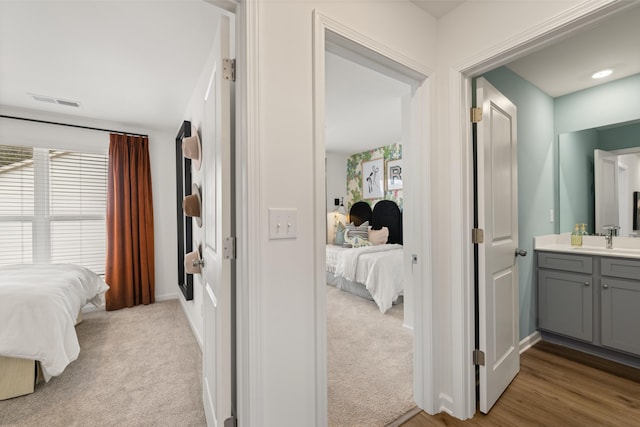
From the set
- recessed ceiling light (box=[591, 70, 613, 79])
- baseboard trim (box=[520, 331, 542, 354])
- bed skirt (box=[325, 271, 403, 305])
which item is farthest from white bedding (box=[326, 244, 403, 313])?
recessed ceiling light (box=[591, 70, 613, 79])

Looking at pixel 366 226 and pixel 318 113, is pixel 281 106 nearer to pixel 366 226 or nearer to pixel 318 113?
pixel 318 113

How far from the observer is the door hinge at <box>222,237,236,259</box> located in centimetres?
116

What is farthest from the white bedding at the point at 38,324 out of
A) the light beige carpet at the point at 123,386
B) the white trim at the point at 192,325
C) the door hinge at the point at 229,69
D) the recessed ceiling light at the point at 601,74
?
the recessed ceiling light at the point at 601,74

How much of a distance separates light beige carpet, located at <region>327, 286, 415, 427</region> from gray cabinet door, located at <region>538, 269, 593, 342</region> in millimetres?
1252

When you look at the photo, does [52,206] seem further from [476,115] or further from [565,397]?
[565,397]

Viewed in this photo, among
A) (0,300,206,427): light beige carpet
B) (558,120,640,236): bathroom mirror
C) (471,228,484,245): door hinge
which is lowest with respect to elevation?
(0,300,206,427): light beige carpet

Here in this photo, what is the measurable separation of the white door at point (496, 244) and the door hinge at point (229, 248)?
1.41 m

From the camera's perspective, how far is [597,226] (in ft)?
8.81

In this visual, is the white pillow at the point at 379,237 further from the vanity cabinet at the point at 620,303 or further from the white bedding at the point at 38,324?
the white bedding at the point at 38,324

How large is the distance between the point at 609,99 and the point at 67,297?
4.96 meters

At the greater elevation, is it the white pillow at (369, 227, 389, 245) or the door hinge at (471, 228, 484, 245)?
the door hinge at (471, 228, 484, 245)

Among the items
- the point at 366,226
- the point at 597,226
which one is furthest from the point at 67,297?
the point at 597,226

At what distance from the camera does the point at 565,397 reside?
188cm

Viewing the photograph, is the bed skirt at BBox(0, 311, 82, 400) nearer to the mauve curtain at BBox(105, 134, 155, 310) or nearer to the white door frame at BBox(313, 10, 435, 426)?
the mauve curtain at BBox(105, 134, 155, 310)
